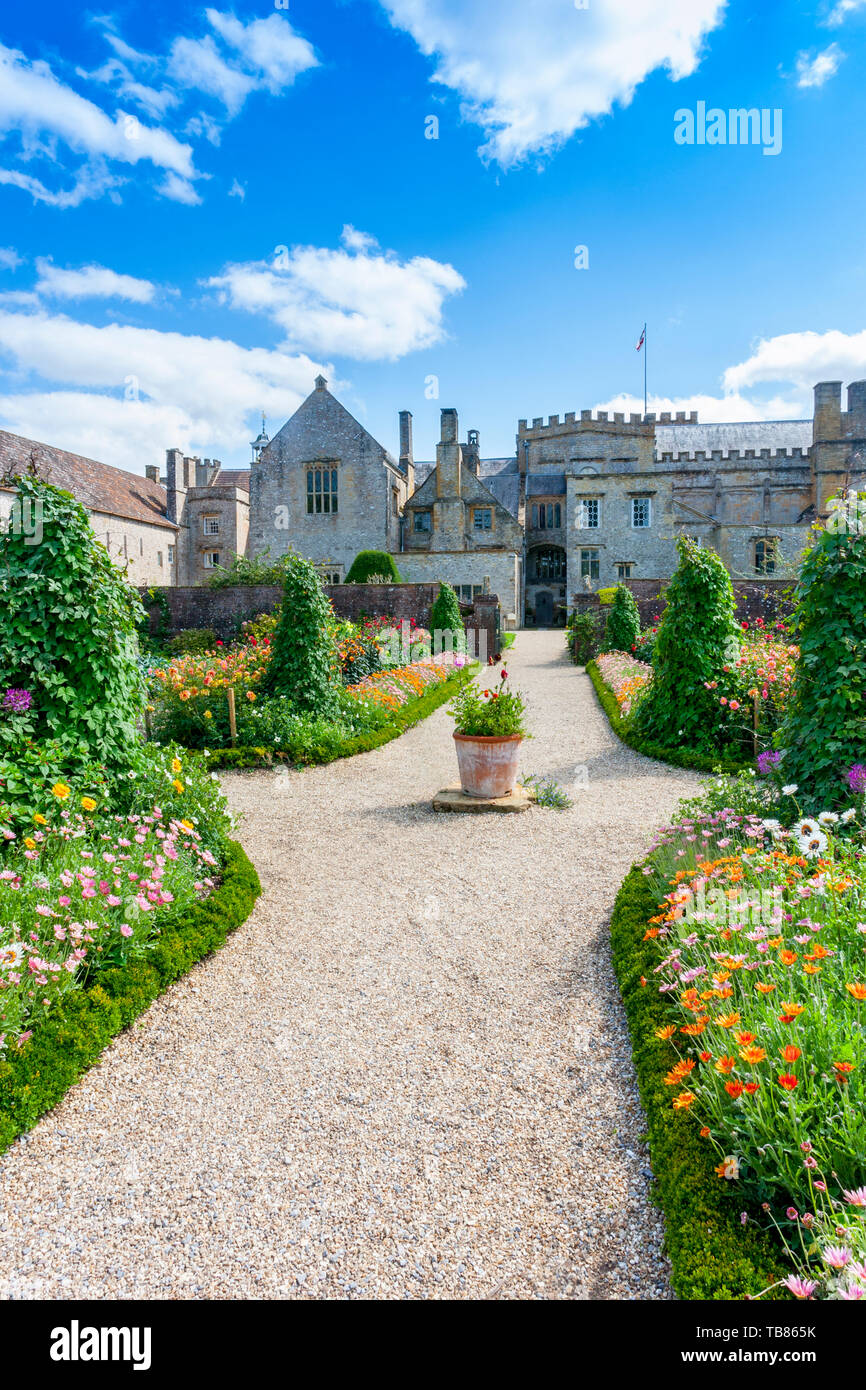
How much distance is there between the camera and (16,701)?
16.0 feet

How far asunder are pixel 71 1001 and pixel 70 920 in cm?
48

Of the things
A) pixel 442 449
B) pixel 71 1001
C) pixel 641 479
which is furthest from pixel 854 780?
pixel 641 479

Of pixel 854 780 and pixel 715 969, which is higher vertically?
pixel 854 780

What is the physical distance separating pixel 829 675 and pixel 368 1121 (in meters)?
3.92

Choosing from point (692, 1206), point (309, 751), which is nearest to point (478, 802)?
point (309, 751)

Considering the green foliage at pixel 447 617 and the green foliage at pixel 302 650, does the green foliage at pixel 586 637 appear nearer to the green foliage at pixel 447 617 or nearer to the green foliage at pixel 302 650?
the green foliage at pixel 447 617

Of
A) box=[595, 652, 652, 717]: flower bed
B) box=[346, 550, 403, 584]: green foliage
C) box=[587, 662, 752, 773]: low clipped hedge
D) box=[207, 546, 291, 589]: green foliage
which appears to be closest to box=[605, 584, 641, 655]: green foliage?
box=[595, 652, 652, 717]: flower bed

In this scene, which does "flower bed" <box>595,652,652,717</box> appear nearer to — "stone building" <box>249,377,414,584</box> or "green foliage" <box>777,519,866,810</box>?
"green foliage" <box>777,519,866,810</box>

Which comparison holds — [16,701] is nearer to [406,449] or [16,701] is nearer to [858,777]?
[858,777]

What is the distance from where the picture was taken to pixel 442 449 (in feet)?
107

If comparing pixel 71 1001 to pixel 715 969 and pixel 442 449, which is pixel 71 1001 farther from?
pixel 442 449

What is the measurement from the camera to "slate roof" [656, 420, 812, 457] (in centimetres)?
4566

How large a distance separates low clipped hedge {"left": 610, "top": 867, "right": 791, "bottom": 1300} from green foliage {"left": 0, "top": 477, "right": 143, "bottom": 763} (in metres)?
4.03
